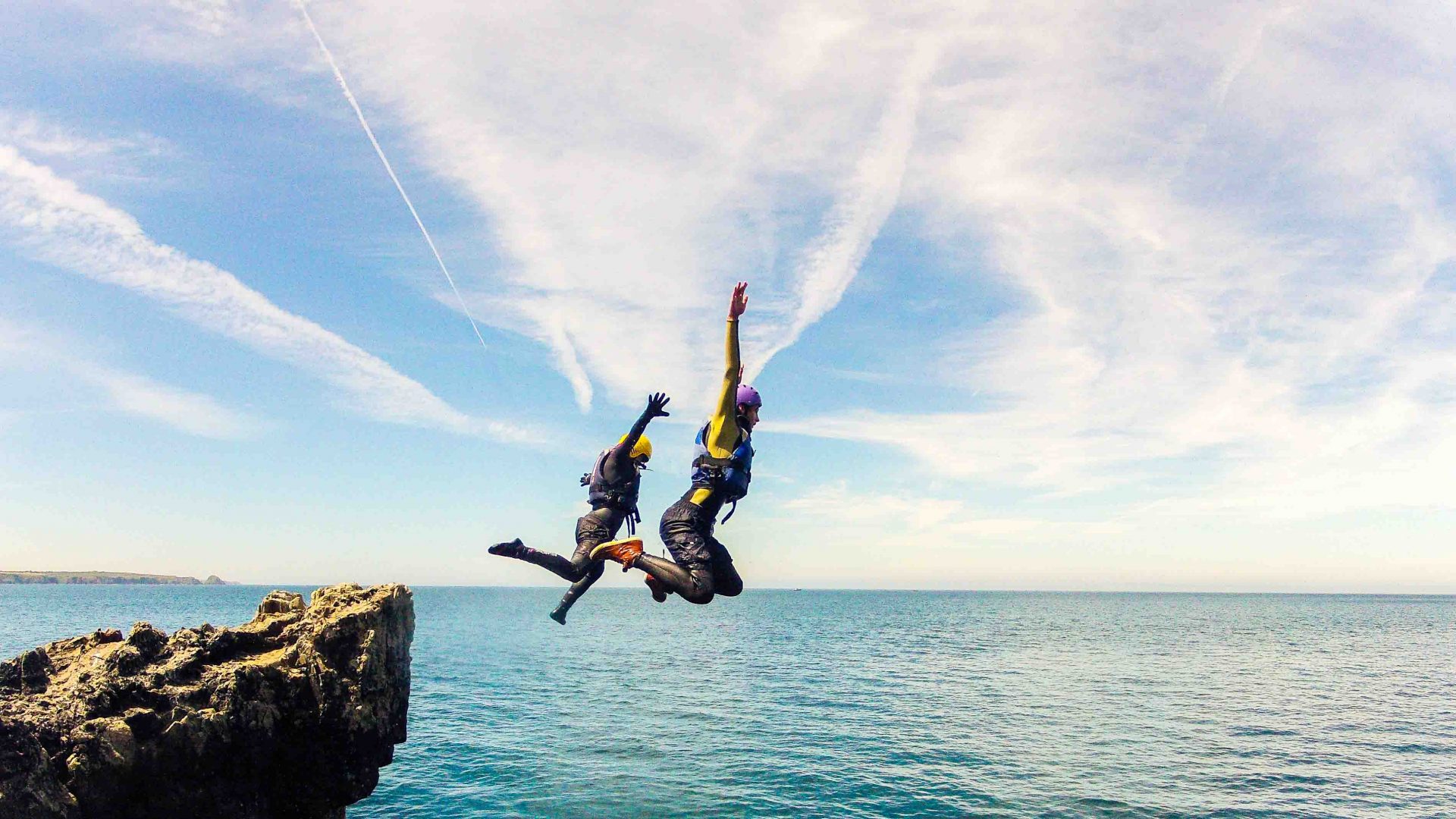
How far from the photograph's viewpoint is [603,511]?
9.36m

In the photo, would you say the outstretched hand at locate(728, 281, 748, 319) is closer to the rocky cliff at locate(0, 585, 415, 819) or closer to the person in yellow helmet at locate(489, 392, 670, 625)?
the person in yellow helmet at locate(489, 392, 670, 625)

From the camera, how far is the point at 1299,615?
179 metres

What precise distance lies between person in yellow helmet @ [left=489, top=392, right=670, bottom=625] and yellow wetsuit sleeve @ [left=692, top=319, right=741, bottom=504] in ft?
2.43

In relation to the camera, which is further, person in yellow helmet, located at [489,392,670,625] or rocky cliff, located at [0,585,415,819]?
rocky cliff, located at [0,585,415,819]

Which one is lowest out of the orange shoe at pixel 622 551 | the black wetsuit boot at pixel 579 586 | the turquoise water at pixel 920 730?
the turquoise water at pixel 920 730

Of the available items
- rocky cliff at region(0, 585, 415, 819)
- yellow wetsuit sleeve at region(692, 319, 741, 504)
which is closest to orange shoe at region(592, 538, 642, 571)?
yellow wetsuit sleeve at region(692, 319, 741, 504)

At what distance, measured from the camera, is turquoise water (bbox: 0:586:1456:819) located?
29656mm

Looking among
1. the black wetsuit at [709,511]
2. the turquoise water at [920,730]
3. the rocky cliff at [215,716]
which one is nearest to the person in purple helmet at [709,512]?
the black wetsuit at [709,511]

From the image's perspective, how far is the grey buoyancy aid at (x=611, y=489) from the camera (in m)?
9.33

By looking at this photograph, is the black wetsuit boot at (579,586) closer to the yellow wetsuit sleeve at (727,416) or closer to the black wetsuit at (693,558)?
the black wetsuit at (693,558)

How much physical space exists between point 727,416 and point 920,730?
3927 cm

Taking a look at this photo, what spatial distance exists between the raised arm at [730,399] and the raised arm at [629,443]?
570 mm

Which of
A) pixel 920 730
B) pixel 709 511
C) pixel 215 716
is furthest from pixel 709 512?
pixel 920 730

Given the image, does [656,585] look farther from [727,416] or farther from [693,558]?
[727,416]
